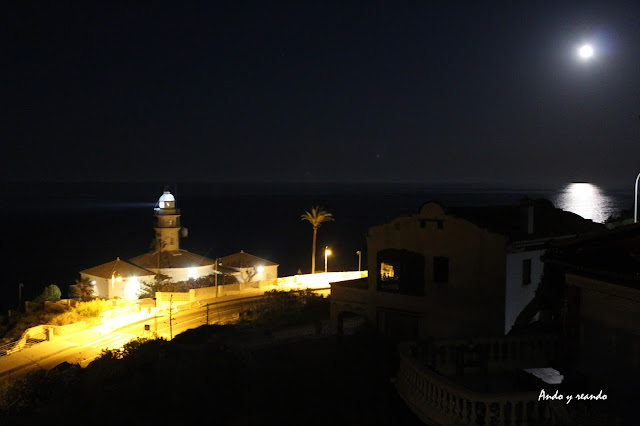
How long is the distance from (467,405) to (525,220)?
14.8m

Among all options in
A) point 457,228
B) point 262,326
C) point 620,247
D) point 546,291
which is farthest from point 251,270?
point 620,247

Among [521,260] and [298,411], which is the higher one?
[521,260]

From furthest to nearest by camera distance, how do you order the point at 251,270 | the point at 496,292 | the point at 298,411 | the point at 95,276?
the point at 251,270
the point at 95,276
the point at 496,292
the point at 298,411

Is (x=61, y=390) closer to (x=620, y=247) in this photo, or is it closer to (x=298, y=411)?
(x=298, y=411)

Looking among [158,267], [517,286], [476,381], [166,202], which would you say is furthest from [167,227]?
[476,381]

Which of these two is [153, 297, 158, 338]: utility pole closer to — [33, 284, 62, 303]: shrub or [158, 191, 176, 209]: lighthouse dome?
[33, 284, 62, 303]: shrub

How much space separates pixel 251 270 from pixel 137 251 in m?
80.0

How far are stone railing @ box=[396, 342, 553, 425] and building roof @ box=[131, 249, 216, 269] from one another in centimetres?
4891

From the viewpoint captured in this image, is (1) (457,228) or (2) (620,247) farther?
(1) (457,228)

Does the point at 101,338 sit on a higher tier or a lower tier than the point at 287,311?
lower

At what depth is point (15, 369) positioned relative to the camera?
29141 mm

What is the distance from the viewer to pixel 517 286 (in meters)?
20.0

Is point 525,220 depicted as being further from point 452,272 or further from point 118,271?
point 118,271

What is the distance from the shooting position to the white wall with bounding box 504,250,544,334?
64.2 feet
